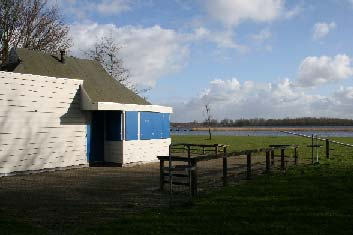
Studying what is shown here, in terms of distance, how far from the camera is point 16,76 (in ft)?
50.5

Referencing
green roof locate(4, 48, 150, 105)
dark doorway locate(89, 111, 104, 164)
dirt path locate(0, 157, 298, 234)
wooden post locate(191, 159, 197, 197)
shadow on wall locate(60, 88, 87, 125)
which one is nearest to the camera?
dirt path locate(0, 157, 298, 234)

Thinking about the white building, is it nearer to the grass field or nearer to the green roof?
the green roof

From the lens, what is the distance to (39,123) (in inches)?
642

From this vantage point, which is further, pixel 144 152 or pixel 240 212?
pixel 144 152

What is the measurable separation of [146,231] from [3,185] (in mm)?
7358

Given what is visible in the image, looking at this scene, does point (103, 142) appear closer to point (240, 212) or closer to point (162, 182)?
point (162, 182)

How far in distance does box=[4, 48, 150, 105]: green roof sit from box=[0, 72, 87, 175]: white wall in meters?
1.31

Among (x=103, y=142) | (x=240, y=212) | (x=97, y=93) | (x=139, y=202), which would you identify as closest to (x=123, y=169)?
(x=103, y=142)

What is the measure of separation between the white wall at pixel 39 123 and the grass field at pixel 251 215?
6.70 metres

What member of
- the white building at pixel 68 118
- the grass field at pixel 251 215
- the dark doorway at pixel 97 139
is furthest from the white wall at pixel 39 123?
the grass field at pixel 251 215

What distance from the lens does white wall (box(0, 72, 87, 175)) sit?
50.0 ft

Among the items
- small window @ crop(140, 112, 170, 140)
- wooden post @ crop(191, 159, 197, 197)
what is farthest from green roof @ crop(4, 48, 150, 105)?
wooden post @ crop(191, 159, 197, 197)

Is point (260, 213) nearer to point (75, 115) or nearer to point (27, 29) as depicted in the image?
point (75, 115)

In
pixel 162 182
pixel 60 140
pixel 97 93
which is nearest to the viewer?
pixel 162 182
